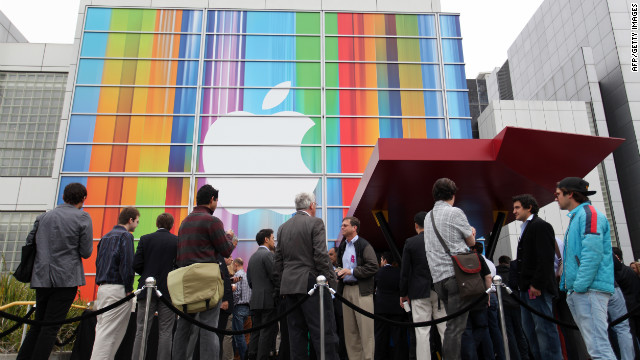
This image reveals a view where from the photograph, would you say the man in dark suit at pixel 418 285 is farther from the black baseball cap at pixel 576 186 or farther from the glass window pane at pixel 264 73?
the glass window pane at pixel 264 73

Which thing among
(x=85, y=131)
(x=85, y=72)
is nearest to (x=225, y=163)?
(x=85, y=131)

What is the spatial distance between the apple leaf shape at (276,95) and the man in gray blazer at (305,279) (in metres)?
11.5

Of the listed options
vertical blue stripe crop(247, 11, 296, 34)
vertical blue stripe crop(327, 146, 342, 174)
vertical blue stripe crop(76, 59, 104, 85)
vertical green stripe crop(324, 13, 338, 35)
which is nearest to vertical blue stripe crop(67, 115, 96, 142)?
vertical blue stripe crop(76, 59, 104, 85)

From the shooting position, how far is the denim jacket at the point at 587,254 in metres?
4.64

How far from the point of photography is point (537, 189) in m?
9.21

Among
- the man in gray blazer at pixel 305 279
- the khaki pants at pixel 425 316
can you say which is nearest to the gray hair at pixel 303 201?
the man in gray blazer at pixel 305 279

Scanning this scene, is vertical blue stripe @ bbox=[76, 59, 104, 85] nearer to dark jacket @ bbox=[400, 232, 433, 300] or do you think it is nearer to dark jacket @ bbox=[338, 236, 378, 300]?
dark jacket @ bbox=[338, 236, 378, 300]

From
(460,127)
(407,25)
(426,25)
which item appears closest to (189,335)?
(460,127)

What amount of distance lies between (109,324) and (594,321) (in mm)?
5395

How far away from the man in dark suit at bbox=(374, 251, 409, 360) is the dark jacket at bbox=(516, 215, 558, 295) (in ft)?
7.01

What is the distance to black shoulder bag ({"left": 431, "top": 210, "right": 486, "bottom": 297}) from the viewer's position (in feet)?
16.0

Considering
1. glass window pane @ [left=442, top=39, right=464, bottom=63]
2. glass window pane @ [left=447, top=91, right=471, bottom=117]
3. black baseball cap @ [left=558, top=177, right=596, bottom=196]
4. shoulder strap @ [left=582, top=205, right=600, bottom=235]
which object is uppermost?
glass window pane @ [left=442, top=39, right=464, bottom=63]

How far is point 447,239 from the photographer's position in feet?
16.7

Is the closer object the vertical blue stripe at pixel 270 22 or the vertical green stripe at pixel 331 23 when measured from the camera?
the vertical blue stripe at pixel 270 22
